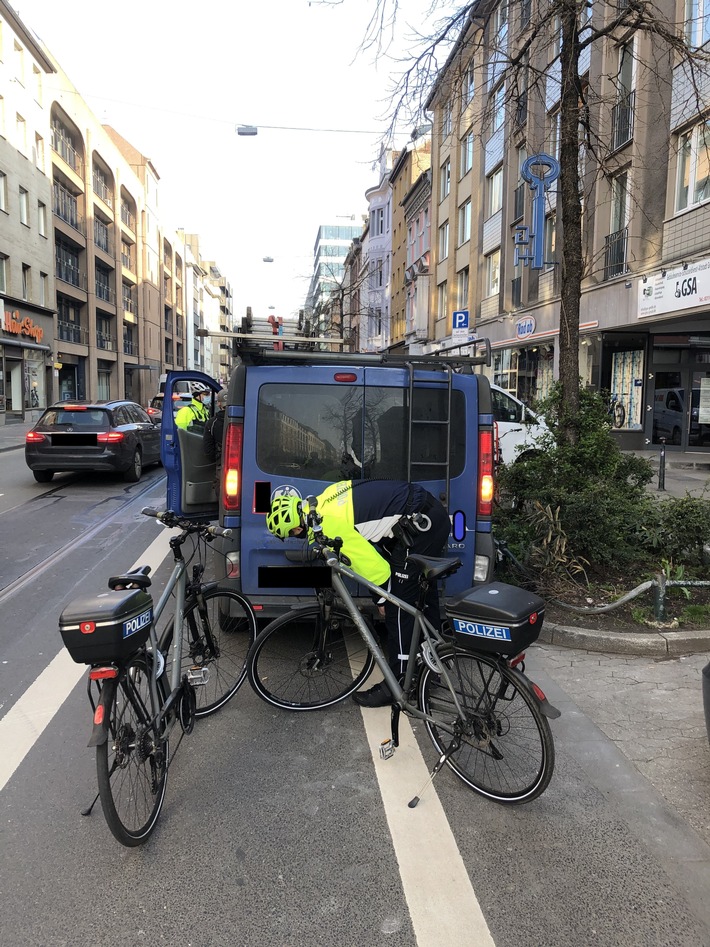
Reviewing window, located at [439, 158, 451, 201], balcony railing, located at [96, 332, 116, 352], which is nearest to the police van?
window, located at [439, 158, 451, 201]

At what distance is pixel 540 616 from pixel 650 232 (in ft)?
52.7

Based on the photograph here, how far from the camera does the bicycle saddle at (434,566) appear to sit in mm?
3186

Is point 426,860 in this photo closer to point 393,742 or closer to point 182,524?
point 393,742

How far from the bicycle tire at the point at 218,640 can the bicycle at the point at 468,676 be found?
0.65 ft

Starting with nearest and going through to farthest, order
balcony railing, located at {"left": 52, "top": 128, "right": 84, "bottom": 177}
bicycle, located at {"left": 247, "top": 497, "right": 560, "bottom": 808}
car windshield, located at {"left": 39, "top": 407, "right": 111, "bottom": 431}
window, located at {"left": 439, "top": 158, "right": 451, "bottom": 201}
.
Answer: bicycle, located at {"left": 247, "top": 497, "right": 560, "bottom": 808}, car windshield, located at {"left": 39, "top": 407, "right": 111, "bottom": 431}, window, located at {"left": 439, "top": 158, "right": 451, "bottom": 201}, balcony railing, located at {"left": 52, "top": 128, "right": 84, "bottom": 177}

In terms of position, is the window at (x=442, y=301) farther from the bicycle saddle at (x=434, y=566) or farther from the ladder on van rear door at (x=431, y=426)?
the bicycle saddle at (x=434, y=566)

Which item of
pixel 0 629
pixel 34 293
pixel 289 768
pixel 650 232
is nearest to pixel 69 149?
pixel 34 293

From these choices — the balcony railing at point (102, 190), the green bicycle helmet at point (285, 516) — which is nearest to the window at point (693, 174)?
the green bicycle helmet at point (285, 516)

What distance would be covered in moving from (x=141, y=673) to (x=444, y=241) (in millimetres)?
33907

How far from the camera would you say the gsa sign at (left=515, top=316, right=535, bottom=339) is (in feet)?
69.6

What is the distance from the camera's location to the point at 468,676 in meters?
3.03

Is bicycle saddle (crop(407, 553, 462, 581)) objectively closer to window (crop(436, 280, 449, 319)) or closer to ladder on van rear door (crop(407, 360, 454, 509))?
ladder on van rear door (crop(407, 360, 454, 509))

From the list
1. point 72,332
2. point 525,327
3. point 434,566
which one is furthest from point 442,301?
point 434,566

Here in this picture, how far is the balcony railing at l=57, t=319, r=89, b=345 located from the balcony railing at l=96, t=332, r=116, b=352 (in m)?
2.10
